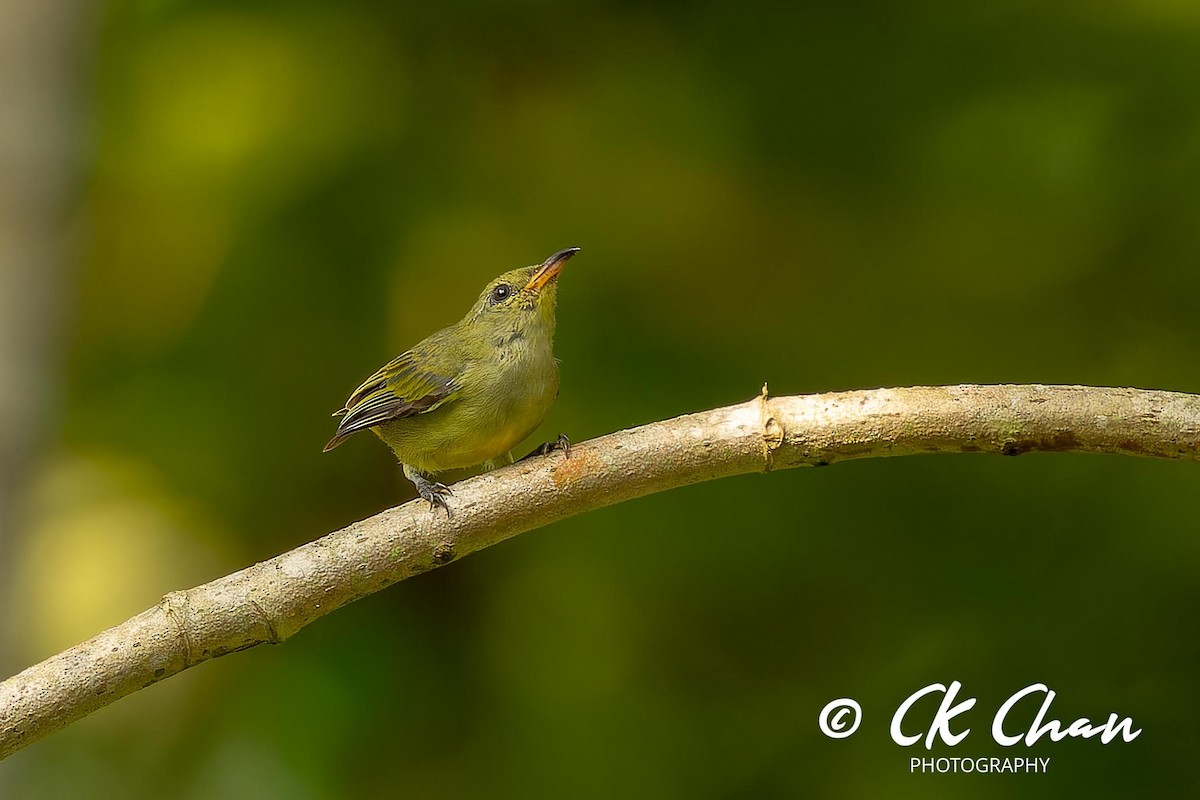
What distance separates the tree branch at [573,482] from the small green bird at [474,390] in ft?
1.32

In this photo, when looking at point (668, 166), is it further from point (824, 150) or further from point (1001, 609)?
point (1001, 609)

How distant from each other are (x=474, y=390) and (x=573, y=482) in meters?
0.63

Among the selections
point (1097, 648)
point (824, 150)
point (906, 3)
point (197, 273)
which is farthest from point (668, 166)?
point (1097, 648)

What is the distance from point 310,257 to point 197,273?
1.88 ft

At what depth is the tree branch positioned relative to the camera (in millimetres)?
2514

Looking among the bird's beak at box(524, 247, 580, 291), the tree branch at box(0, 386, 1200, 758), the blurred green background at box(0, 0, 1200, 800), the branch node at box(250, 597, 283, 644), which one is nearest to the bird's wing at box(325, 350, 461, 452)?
the bird's beak at box(524, 247, 580, 291)

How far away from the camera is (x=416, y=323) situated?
523 centimetres

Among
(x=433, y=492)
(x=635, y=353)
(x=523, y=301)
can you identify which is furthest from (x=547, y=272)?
(x=635, y=353)

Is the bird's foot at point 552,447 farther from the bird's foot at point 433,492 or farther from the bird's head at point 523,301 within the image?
the bird's head at point 523,301

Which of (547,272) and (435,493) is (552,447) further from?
(547,272)

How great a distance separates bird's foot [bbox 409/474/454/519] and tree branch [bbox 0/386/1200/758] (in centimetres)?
2

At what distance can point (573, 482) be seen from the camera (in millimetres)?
2713

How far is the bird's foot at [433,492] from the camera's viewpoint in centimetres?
272

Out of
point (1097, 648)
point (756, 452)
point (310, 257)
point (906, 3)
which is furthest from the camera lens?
point (310, 257)
